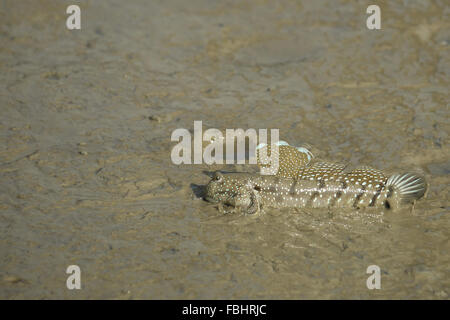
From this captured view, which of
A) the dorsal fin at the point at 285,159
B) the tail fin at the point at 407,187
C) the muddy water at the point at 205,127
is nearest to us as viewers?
the muddy water at the point at 205,127

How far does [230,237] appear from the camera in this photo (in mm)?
3953

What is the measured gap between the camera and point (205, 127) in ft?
17.7

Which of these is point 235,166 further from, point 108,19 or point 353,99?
point 108,19

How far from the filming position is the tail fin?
4199mm

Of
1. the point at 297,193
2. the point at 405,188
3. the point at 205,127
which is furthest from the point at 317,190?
the point at 205,127

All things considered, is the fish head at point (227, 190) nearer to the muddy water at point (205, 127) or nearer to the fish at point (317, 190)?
the fish at point (317, 190)

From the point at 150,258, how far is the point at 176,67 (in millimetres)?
3286

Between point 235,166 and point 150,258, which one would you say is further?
point 235,166

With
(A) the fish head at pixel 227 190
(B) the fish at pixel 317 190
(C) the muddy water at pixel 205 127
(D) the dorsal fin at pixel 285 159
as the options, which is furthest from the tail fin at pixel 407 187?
(A) the fish head at pixel 227 190

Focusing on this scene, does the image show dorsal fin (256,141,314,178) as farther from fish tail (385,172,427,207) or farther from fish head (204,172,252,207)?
fish tail (385,172,427,207)

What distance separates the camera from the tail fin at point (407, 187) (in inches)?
165

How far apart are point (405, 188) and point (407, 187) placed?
0.02 meters

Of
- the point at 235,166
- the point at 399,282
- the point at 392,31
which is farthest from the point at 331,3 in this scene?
the point at 399,282

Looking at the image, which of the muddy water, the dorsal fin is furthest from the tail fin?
the dorsal fin
